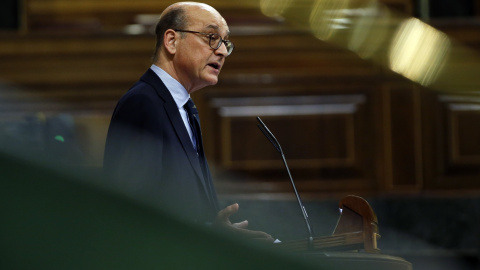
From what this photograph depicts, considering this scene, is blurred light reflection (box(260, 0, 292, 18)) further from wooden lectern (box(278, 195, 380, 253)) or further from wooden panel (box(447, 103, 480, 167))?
wooden lectern (box(278, 195, 380, 253))

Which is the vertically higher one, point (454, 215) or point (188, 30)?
point (188, 30)

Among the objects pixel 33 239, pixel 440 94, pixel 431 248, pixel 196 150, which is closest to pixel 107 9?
pixel 440 94

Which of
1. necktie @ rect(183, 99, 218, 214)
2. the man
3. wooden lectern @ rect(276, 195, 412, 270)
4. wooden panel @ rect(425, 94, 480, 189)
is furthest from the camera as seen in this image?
wooden panel @ rect(425, 94, 480, 189)

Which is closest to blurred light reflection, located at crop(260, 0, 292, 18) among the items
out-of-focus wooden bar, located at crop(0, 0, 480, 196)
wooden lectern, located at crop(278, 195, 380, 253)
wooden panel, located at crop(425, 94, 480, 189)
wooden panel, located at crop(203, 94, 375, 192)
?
out-of-focus wooden bar, located at crop(0, 0, 480, 196)

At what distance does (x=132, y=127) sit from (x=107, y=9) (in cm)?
158

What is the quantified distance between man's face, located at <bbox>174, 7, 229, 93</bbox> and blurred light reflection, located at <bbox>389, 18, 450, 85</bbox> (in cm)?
131

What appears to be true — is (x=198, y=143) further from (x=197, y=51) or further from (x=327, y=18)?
(x=327, y=18)

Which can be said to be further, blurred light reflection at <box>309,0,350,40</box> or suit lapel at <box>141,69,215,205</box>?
blurred light reflection at <box>309,0,350,40</box>

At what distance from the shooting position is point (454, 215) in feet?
7.36

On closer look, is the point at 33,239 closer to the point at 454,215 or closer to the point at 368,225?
the point at 368,225

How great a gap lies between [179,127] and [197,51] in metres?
0.17

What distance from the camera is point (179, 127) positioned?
1.13 meters

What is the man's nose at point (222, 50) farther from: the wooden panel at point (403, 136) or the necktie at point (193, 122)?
the wooden panel at point (403, 136)

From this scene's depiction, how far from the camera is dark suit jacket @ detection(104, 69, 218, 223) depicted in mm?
1037
